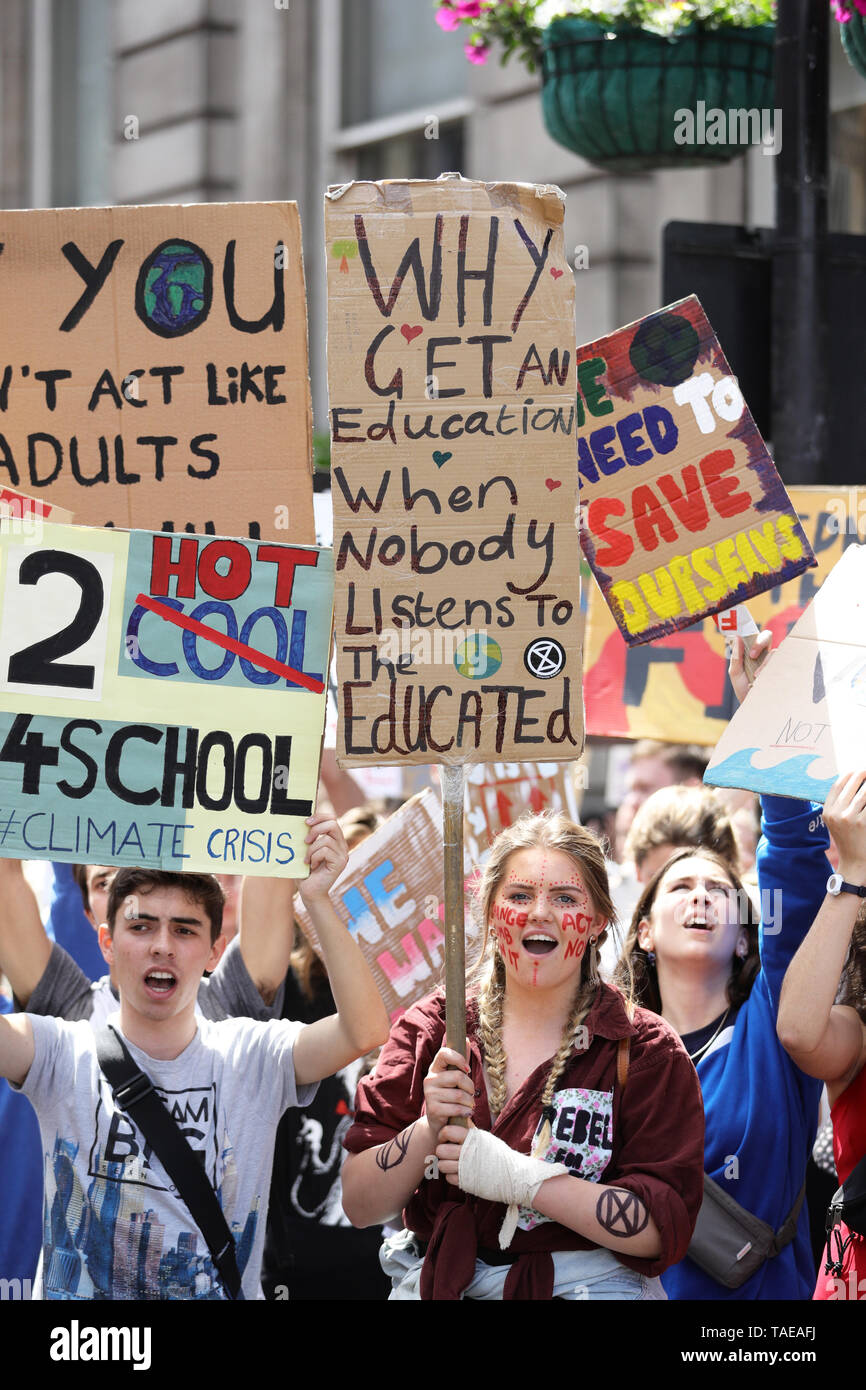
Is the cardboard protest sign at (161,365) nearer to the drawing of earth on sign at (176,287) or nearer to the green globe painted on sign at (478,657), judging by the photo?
the drawing of earth on sign at (176,287)

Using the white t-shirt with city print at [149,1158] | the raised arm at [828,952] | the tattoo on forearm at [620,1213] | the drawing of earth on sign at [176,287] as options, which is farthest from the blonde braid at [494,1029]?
the drawing of earth on sign at [176,287]

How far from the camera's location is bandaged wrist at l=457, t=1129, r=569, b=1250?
2.76 m

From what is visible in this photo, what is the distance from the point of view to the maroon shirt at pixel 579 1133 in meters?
2.80

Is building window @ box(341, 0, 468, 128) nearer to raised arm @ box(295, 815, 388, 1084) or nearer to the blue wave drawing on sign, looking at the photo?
the blue wave drawing on sign

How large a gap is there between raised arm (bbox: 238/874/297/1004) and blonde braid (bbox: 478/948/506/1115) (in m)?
0.54

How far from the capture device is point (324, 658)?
10.1 ft

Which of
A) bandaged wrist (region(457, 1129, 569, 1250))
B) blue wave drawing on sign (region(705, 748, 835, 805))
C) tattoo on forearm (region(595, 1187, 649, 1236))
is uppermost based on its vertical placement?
blue wave drawing on sign (region(705, 748, 835, 805))

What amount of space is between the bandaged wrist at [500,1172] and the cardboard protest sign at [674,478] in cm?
114

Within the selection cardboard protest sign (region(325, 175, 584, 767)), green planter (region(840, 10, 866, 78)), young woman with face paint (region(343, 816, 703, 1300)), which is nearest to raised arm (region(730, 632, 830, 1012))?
young woman with face paint (region(343, 816, 703, 1300))

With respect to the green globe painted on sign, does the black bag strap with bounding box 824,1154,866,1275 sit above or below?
below

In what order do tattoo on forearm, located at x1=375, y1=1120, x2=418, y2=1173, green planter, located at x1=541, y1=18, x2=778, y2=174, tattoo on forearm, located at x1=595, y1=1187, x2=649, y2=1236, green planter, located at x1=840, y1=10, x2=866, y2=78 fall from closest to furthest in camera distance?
tattoo on forearm, located at x1=595, y1=1187, x2=649, y2=1236, tattoo on forearm, located at x1=375, y1=1120, x2=418, y2=1173, green planter, located at x1=840, y1=10, x2=866, y2=78, green planter, located at x1=541, y1=18, x2=778, y2=174

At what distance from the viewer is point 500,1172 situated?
277cm

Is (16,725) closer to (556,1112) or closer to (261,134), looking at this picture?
(556,1112)

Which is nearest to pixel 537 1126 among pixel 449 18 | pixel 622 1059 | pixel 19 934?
pixel 622 1059
